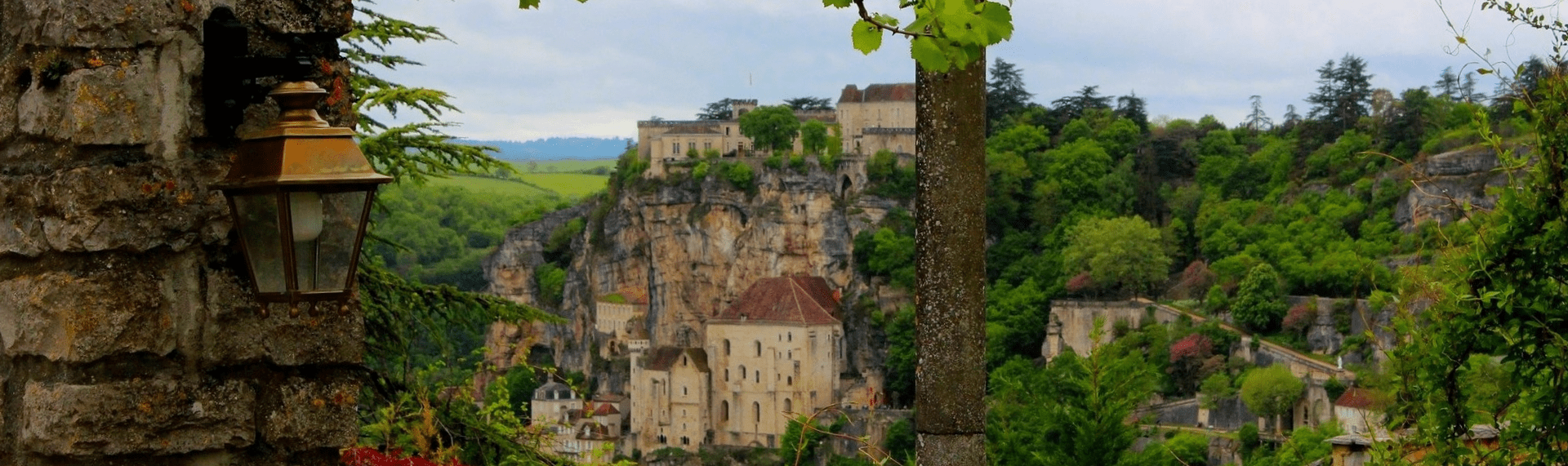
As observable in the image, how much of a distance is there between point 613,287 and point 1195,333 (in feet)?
82.8

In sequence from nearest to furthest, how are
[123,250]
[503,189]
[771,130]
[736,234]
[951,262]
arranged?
[123,250] → [951,262] → [736,234] → [771,130] → [503,189]

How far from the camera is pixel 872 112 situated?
7362cm

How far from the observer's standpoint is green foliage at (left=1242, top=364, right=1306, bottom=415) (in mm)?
46781

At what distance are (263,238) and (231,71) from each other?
11.9 inches

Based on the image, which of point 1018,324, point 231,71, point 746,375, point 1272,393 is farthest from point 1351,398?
point 231,71

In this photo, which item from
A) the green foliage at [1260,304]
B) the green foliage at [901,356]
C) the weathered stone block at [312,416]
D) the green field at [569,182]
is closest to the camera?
the weathered stone block at [312,416]

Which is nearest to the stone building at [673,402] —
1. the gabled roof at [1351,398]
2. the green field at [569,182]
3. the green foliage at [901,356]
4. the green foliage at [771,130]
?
the green foliage at [901,356]

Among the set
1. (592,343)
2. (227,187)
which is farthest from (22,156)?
(592,343)

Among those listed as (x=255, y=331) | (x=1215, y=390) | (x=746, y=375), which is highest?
(x=255, y=331)

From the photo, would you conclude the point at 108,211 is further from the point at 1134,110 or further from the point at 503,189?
the point at 503,189

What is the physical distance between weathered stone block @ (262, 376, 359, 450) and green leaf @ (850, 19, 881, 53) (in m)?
1.03

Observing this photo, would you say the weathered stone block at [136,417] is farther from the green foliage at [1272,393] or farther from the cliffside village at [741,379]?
the cliffside village at [741,379]

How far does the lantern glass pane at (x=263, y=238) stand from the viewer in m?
2.79

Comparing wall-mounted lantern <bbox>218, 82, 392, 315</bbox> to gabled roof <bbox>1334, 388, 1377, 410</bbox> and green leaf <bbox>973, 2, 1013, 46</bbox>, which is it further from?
gabled roof <bbox>1334, 388, 1377, 410</bbox>
